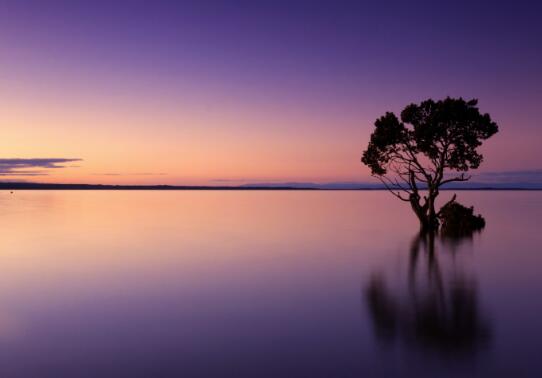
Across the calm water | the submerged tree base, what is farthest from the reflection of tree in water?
the submerged tree base

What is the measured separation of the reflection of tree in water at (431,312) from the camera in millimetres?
10656

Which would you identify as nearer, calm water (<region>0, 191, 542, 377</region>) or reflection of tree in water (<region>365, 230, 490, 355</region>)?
calm water (<region>0, 191, 542, 377</region>)

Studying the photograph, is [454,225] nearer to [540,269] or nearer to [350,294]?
[540,269]

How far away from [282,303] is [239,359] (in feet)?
17.4

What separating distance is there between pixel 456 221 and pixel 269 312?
95.7ft

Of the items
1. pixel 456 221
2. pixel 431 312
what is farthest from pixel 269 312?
pixel 456 221

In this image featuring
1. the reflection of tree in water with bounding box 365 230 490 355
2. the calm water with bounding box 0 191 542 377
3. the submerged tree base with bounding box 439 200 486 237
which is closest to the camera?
the calm water with bounding box 0 191 542 377

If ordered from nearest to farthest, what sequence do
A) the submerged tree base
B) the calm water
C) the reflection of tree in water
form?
the calm water
the reflection of tree in water
the submerged tree base

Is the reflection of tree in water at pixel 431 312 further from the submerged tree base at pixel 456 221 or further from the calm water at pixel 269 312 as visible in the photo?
the submerged tree base at pixel 456 221

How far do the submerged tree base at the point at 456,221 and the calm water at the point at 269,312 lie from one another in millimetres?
9256

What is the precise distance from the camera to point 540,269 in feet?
70.9

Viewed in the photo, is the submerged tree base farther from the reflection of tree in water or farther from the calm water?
the reflection of tree in water

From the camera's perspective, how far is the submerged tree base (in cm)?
3778

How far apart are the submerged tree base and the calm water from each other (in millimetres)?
9256
